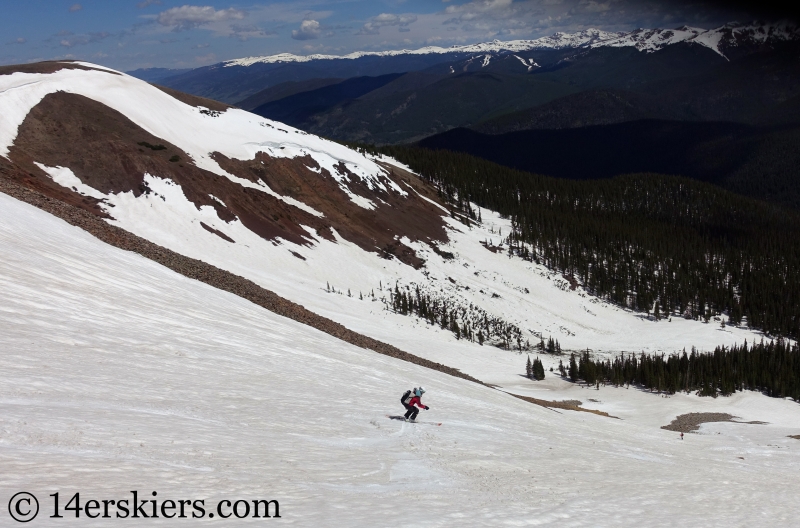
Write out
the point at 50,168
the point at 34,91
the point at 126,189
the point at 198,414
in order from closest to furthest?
1. the point at 198,414
2. the point at 50,168
3. the point at 126,189
4. the point at 34,91

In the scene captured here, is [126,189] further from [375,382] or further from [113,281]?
[375,382]

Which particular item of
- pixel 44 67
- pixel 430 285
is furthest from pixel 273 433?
pixel 44 67

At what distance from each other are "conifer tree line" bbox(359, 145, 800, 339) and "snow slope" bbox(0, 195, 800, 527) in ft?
285

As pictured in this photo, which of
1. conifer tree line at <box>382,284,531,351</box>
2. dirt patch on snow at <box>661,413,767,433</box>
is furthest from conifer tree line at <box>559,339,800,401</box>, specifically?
dirt patch on snow at <box>661,413,767,433</box>

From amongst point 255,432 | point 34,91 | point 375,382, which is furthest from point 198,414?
point 34,91

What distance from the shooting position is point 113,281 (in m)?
31.2

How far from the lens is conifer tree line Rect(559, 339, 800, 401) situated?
68188 mm

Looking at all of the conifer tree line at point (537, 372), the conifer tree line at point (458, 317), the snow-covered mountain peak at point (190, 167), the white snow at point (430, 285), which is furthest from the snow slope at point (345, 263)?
the conifer tree line at point (537, 372)

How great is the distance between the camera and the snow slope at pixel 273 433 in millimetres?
12375

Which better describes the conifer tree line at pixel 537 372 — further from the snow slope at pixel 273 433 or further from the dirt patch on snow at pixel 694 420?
→ the snow slope at pixel 273 433

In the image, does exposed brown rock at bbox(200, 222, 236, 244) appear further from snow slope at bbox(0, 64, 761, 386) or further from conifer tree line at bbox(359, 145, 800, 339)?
conifer tree line at bbox(359, 145, 800, 339)

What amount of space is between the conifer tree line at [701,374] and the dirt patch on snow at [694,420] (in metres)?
13.7

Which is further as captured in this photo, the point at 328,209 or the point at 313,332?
the point at 328,209

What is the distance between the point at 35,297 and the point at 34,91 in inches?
2617
